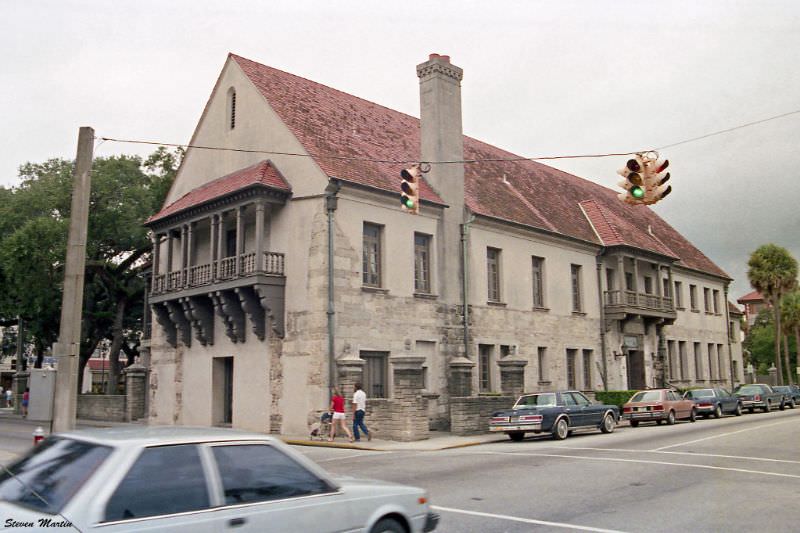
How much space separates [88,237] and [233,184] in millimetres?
14646

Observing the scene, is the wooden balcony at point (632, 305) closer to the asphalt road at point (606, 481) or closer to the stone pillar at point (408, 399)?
the asphalt road at point (606, 481)

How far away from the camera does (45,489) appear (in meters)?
4.82

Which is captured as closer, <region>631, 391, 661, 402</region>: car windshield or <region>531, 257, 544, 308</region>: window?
<region>631, 391, 661, 402</region>: car windshield

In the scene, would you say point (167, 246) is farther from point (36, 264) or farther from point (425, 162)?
point (425, 162)

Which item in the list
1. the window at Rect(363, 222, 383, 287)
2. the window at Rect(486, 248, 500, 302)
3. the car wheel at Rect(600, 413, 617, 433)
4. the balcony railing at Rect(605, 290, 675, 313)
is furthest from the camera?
the balcony railing at Rect(605, 290, 675, 313)

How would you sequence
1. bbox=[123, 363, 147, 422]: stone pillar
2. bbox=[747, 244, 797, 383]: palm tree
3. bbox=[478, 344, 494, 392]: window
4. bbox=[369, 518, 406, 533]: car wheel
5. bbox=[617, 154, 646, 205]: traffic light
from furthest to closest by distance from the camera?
bbox=[747, 244, 797, 383]: palm tree, bbox=[123, 363, 147, 422]: stone pillar, bbox=[478, 344, 494, 392]: window, bbox=[617, 154, 646, 205]: traffic light, bbox=[369, 518, 406, 533]: car wheel

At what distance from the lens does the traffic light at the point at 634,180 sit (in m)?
13.9

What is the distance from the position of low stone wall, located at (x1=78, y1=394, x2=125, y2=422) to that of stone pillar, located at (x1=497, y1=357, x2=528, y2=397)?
17508 mm

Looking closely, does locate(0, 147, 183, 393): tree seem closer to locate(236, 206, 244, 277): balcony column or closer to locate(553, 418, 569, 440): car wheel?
locate(236, 206, 244, 277): balcony column

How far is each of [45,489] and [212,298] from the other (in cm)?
2022

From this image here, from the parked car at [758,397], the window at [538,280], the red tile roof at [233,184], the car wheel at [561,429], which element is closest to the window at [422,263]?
the red tile roof at [233,184]

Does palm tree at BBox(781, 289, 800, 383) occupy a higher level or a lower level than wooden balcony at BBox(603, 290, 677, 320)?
higher

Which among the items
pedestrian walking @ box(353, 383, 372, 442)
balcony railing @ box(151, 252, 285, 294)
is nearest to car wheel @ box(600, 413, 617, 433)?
pedestrian walking @ box(353, 383, 372, 442)

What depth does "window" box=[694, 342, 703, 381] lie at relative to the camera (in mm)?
43625
